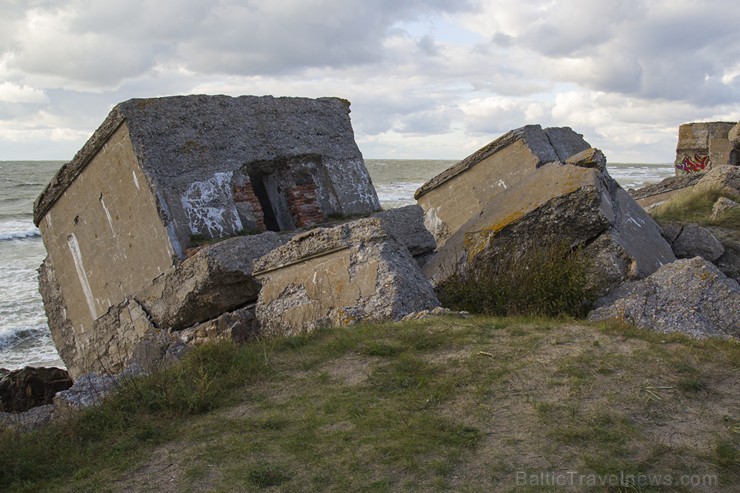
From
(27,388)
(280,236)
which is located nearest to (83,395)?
(280,236)

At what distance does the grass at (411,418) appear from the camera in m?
3.33

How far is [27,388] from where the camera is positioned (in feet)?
27.4

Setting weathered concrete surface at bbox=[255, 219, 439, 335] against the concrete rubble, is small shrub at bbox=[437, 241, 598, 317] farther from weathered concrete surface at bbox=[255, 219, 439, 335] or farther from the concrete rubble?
weathered concrete surface at bbox=[255, 219, 439, 335]

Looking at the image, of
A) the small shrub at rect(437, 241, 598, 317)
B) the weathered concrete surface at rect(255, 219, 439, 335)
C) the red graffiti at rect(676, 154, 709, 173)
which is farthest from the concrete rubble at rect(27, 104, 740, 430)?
the red graffiti at rect(676, 154, 709, 173)

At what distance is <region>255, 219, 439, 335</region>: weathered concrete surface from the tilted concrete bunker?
Result: 1508 mm

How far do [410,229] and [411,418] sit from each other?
5.02 metres

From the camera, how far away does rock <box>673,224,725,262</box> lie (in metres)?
8.51

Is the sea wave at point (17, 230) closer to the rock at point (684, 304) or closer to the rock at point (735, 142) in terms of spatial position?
the rock at point (735, 142)

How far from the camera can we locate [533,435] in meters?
3.58

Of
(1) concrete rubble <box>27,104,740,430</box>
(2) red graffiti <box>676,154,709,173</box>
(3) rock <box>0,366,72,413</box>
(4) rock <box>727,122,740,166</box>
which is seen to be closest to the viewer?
(1) concrete rubble <box>27,104,740,430</box>

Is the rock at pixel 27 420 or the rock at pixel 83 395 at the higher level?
the rock at pixel 83 395

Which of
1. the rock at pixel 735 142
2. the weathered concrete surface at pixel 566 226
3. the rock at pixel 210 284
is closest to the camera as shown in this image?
the rock at pixel 210 284

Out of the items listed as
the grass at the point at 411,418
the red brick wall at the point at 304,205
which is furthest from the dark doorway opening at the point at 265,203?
the grass at the point at 411,418

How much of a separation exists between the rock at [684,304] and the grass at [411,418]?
0.76 metres
